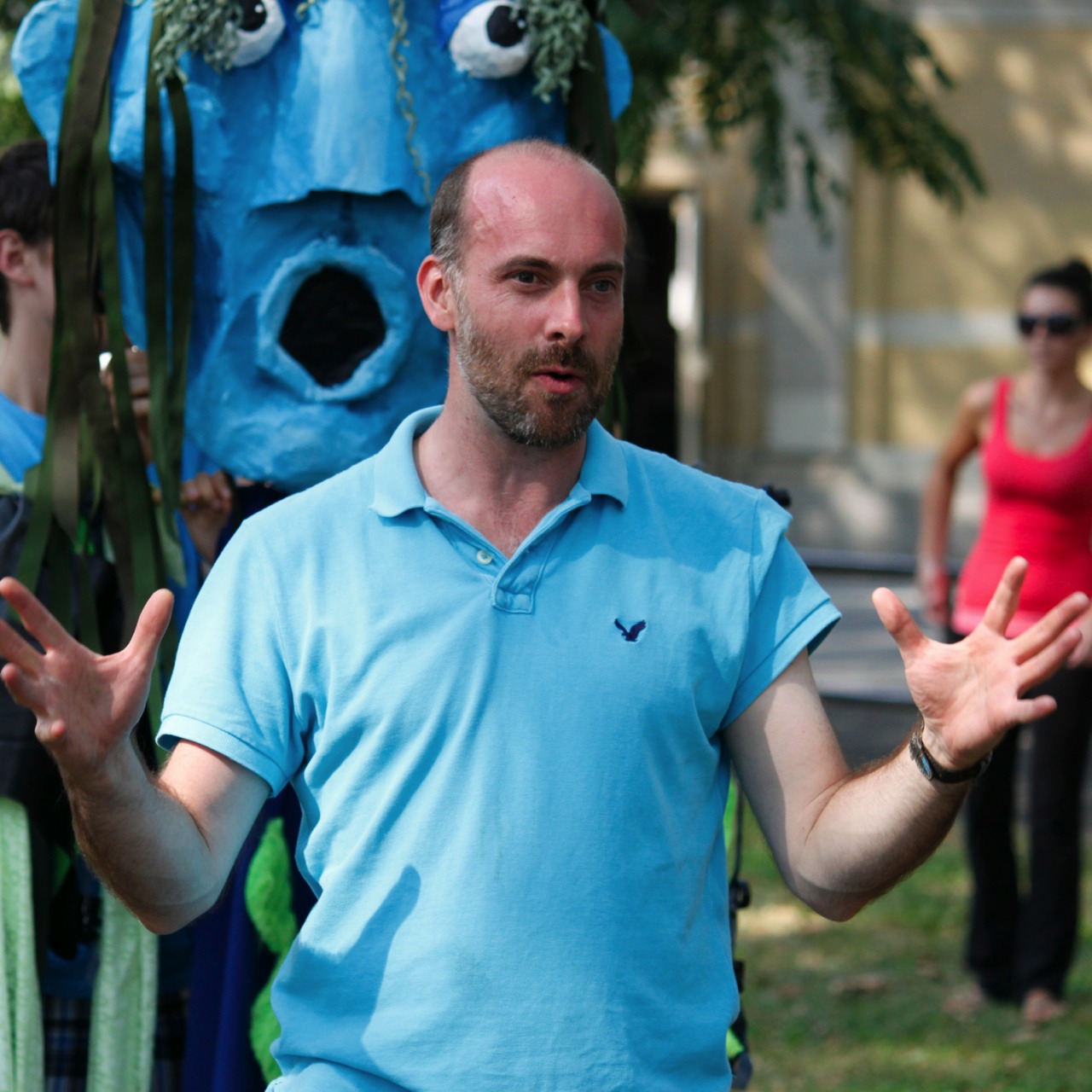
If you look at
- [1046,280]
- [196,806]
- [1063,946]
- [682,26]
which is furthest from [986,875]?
[682,26]

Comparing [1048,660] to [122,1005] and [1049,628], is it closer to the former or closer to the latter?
[1049,628]

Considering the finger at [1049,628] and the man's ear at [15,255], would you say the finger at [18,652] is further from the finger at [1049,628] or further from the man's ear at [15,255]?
the man's ear at [15,255]

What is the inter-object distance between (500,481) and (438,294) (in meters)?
0.27

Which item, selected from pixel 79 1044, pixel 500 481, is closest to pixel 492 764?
pixel 500 481

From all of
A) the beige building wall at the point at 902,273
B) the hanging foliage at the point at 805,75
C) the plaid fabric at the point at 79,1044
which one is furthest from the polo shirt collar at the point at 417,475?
the beige building wall at the point at 902,273

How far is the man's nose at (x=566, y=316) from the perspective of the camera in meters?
2.10

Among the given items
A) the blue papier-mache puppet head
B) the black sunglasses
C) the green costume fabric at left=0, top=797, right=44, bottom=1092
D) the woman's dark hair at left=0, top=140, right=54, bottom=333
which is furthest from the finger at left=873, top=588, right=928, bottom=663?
the black sunglasses

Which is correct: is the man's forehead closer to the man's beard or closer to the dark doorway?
the man's beard

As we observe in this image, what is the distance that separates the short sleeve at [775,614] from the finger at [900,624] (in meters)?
0.15

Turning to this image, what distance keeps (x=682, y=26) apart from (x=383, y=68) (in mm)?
4883

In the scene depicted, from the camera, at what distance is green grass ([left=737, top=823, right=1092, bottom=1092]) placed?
4523 millimetres

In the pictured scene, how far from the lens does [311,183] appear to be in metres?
2.81

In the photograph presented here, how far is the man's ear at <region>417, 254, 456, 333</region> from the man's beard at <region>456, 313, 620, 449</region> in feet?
0.23

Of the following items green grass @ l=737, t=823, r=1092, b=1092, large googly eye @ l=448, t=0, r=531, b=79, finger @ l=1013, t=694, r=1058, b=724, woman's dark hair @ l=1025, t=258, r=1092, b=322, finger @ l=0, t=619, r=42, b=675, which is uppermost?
large googly eye @ l=448, t=0, r=531, b=79
